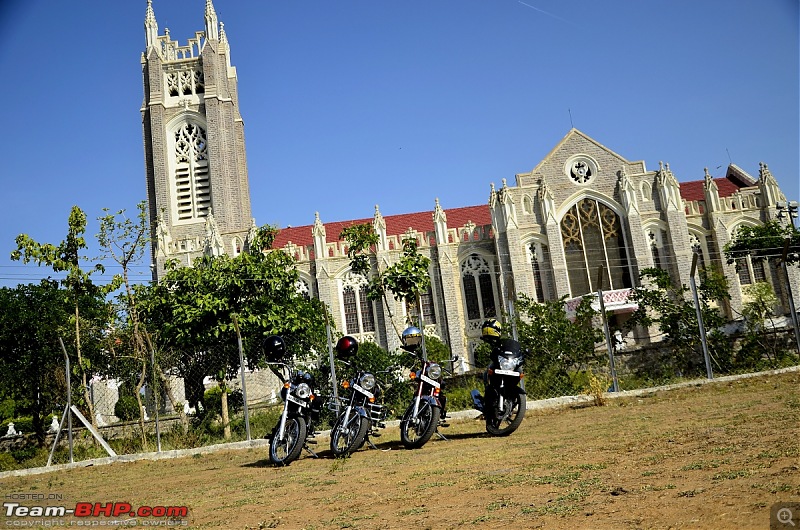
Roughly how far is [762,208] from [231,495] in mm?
36797

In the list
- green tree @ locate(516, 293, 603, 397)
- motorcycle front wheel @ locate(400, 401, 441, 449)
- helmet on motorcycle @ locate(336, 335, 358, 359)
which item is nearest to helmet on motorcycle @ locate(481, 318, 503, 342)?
motorcycle front wheel @ locate(400, 401, 441, 449)

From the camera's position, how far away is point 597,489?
21.0 ft

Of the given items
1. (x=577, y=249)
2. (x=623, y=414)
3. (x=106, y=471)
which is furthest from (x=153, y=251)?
(x=623, y=414)

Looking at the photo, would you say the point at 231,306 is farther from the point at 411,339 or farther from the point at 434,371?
the point at 434,371

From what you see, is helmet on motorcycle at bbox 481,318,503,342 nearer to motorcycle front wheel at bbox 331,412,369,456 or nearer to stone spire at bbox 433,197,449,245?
motorcycle front wheel at bbox 331,412,369,456

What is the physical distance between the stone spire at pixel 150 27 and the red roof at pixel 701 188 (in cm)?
Result: 3701

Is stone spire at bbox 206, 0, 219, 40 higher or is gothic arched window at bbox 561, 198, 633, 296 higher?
stone spire at bbox 206, 0, 219, 40

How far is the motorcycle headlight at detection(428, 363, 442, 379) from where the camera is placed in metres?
11.9

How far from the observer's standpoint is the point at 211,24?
55.6m

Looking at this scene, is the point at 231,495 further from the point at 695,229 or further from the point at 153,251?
the point at 153,251

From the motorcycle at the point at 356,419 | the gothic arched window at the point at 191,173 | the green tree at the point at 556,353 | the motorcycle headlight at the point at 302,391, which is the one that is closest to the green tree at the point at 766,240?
the green tree at the point at 556,353

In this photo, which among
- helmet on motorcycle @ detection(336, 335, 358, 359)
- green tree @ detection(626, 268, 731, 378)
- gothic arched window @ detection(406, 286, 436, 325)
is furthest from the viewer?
gothic arched window @ detection(406, 286, 436, 325)

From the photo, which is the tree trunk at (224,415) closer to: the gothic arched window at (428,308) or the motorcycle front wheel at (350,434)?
the motorcycle front wheel at (350,434)

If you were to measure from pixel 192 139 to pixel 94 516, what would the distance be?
1844 inches
